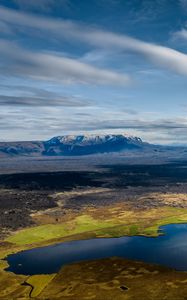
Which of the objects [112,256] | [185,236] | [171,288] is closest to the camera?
[171,288]

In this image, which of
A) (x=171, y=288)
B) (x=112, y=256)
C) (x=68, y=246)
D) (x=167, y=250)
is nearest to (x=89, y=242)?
(x=68, y=246)

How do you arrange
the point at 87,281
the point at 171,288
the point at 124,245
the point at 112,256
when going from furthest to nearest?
the point at 124,245, the point at 112,256, the point at 87,281, the point at 171,288

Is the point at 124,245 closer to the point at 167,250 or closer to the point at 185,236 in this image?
the point at 167,250

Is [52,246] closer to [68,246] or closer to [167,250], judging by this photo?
[68,246]

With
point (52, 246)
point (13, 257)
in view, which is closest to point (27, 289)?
point (13, 257)

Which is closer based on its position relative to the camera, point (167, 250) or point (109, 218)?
point (167, 250)

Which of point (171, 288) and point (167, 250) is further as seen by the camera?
point (167, 250)
